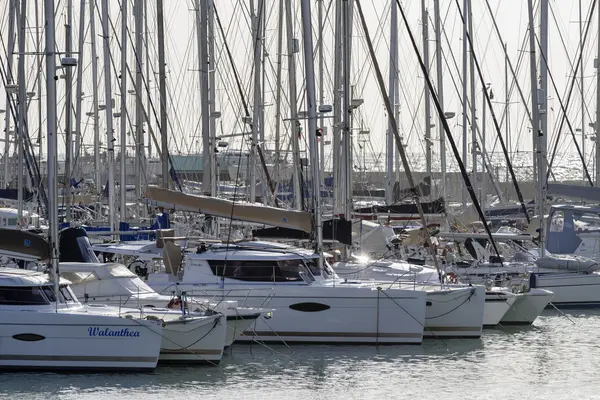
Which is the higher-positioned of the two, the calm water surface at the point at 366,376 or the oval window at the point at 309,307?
the oval window at the point at 309,307

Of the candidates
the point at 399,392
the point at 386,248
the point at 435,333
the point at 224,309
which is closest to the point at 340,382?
the point at 399,392

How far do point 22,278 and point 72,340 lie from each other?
1457mm

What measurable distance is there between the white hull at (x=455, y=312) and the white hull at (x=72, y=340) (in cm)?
750


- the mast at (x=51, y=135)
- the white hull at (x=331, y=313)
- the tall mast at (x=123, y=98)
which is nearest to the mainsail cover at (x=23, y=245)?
the mast at (x=51, y=135)

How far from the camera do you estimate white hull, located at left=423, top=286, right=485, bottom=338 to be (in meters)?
27.0

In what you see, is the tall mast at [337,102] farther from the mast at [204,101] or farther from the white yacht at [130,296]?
the white yacht at [130,296]

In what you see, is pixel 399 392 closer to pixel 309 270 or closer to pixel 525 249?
pixel 309 270

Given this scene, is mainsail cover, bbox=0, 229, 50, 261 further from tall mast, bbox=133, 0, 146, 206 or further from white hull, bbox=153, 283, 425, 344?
tall mast, bbox=133, 0, 146, 206

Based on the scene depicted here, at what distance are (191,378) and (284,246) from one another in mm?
5852

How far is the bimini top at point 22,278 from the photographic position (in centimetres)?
2172

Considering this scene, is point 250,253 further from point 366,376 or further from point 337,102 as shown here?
point 337,102

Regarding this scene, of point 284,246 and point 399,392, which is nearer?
point 399,392

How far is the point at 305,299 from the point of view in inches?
1008

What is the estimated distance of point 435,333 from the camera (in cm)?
2730
